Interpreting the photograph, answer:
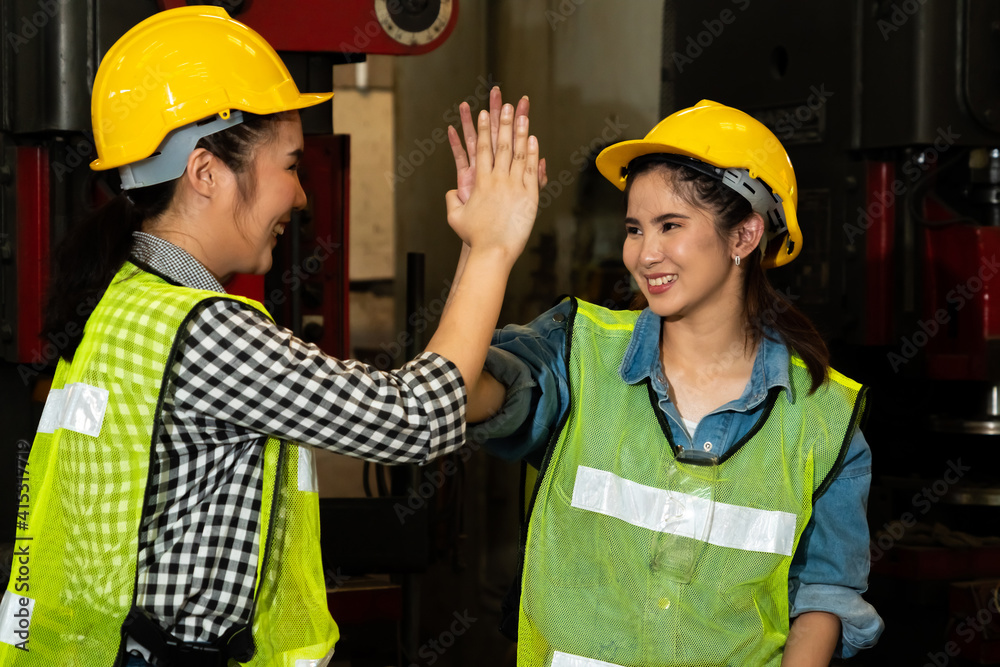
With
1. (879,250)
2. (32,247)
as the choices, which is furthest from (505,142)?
(879,250)

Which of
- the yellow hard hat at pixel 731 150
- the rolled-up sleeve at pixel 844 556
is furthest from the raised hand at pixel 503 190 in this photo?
the rolled-up sleeve at pixel 844 556

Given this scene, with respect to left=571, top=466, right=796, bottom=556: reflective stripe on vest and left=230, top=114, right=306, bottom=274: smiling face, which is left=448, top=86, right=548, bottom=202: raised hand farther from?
left=571, top=466, right=796, bottom=556: reflective stripe on vest

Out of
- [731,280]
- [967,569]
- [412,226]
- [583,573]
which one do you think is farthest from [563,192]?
[583,573]

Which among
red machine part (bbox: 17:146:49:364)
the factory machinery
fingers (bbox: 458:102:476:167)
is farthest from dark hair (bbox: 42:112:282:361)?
the factory machinery

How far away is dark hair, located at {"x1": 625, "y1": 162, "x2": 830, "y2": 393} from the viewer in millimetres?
1649

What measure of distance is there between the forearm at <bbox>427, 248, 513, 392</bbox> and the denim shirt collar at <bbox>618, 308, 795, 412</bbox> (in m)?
0.36

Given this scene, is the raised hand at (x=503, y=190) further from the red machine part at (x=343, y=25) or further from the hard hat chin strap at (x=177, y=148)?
the red machine part at (x=343, y=25)

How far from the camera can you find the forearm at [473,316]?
131 centimetres

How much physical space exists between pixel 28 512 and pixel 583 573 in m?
0.80

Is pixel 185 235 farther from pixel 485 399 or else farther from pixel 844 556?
pixel 844 556

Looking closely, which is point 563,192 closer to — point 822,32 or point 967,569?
point 822,32

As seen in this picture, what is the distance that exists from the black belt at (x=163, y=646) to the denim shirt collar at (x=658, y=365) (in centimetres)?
76

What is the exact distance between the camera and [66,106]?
70.9 inches

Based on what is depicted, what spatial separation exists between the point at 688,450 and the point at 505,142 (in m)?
0.57
